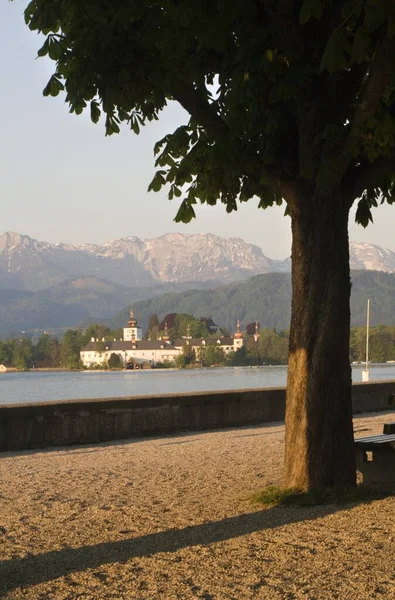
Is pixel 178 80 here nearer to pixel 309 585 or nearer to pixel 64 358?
pixel 309 585

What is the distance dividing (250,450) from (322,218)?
570 cm

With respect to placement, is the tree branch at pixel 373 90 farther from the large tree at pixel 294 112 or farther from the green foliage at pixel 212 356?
the green foliage at pixel 212 356

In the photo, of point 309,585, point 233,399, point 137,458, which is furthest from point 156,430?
point 309,585

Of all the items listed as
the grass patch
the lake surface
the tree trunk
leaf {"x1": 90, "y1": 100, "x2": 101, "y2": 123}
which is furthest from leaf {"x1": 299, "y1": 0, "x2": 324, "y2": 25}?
the lake surface

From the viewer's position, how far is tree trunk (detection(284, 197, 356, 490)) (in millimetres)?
9164

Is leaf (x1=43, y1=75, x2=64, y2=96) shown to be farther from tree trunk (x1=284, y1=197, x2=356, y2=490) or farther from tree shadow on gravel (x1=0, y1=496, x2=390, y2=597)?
tree shadow on gravel (x1=0, y1=496, x2=390, y2=597)

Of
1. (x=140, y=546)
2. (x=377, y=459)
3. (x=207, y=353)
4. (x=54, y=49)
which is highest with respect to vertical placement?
(x=54, y=49)

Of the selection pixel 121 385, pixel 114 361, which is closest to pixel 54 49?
pixel 121 385

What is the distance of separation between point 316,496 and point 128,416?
7.62m

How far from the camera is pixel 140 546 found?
7.07m

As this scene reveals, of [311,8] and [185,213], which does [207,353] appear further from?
[311,8]

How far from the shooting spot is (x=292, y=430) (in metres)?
9.33

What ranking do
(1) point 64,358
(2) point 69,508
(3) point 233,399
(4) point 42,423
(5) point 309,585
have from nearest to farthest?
1. (5) point 309,585
2. (2) point 69,508
3. (4) point 42,423
4. (3) point 233,399
5. (1) point 64,358

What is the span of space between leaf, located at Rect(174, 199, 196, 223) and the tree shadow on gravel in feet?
12.2
